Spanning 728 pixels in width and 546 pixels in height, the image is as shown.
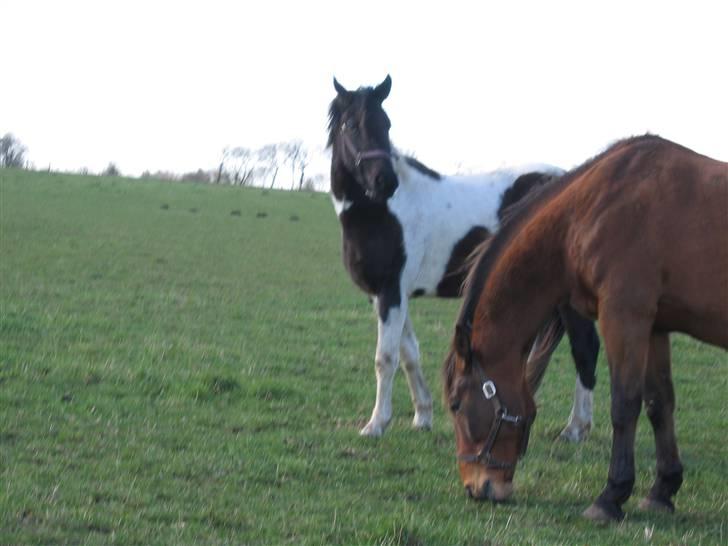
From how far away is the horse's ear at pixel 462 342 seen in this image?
18.4 feet

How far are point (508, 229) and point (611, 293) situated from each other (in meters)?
0.83

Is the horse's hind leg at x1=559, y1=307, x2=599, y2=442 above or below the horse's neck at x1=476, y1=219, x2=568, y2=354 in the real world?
below

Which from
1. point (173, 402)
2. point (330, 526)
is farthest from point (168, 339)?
point (330, 526)

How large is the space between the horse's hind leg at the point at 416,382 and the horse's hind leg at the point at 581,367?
1.07 metres

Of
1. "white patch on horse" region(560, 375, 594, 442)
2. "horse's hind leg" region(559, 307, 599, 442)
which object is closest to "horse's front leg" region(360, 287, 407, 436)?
"horse's hind leg" region(559, 307, 599, 442)

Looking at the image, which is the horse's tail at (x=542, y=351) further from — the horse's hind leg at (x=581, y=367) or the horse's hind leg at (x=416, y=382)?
the horse's hind leg at (x=416, y=382)

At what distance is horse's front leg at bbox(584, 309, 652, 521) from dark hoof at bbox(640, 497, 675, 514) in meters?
0.26

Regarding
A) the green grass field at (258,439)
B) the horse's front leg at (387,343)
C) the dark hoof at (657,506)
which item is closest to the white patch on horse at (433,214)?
the horse's front leg at (387,343)

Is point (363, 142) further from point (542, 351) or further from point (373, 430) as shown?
point (373, 430)

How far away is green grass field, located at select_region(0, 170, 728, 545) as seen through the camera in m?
5.02

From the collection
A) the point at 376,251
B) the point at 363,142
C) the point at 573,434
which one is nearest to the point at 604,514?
the point at 573,434

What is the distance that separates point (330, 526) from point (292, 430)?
2.35 meters

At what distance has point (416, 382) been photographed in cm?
786

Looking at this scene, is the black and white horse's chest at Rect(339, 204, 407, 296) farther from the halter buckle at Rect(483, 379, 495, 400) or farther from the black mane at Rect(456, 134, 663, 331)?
the halter buckle at Rect(483, 379, 495, 400)
